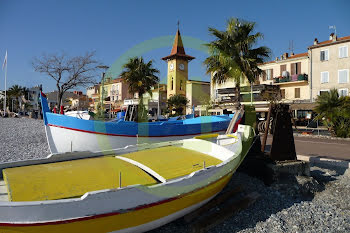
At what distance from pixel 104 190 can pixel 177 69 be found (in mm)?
47012

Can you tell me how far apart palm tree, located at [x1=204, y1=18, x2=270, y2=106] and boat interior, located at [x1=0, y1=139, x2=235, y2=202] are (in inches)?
489

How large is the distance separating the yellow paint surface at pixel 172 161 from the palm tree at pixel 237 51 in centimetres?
1199

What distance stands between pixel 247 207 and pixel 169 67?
156ft

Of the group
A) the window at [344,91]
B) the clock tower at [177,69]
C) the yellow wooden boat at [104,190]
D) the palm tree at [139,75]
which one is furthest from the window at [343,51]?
the yellow wooden boat at [104,190]

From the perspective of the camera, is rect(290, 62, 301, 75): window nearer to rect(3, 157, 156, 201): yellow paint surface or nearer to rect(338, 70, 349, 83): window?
rect(338, 70, 349, 83): window

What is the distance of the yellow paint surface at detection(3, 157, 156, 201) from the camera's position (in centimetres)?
333

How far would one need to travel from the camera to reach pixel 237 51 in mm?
16781

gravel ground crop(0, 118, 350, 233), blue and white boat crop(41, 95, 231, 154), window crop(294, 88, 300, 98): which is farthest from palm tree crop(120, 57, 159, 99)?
window crop(294, 88, 300, 98)

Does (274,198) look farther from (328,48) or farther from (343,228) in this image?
(328,48)

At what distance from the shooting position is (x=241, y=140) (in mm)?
6207

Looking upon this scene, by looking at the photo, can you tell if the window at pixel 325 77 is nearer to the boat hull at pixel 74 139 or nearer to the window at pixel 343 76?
the window at pixel 343 76

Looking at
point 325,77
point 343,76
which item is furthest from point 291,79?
point 343,76

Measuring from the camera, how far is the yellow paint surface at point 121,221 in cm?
304

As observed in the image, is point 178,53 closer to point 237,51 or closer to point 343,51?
point 343,51
